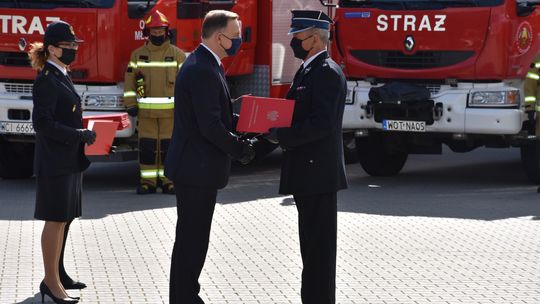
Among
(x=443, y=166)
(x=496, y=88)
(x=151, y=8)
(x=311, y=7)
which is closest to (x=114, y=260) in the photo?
(x=151, y=8)

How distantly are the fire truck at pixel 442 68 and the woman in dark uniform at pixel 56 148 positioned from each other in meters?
6.52

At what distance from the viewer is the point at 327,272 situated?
742cm

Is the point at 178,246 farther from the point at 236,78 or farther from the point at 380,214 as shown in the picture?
the point at 236,78

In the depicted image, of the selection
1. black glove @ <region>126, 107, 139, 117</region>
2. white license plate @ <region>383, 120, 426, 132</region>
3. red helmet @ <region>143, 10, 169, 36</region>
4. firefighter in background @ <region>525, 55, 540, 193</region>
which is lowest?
white license plate @ <region>383, 120, 426, 132</region>

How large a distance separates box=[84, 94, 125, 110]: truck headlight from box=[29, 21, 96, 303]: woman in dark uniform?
216 inches

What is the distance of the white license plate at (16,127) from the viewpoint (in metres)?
14.0

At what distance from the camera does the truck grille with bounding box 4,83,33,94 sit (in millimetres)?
14305

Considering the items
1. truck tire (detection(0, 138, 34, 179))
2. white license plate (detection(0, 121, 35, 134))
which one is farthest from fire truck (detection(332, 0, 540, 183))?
truck tire (detection(0, 138, 34, 179))

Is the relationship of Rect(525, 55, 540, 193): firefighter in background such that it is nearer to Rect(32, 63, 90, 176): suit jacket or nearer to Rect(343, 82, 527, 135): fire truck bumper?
Rect(343, 82, 527, 135): fire truck bumper

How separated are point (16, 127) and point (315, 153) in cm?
747

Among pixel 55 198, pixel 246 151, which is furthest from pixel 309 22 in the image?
pixel 55 198

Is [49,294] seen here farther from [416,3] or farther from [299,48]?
[416,3]

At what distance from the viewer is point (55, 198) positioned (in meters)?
8.36

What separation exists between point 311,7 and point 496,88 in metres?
3.21
